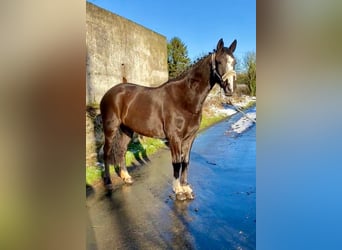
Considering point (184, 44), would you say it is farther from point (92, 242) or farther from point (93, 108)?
point (92, 242)

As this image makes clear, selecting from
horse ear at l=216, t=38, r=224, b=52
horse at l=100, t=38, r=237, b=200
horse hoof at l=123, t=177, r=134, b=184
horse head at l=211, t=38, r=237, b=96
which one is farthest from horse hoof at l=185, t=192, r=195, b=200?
horse ear at l=216, t=38, r=224, b=52

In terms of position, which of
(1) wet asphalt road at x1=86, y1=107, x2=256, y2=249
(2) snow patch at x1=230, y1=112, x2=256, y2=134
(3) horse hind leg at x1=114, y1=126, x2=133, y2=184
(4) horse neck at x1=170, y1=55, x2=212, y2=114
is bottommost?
(1) wet asphalt road at x1=86, y1=107, x2=256, y2=249

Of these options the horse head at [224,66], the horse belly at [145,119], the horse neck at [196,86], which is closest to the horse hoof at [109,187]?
the horse belly at [145,119]

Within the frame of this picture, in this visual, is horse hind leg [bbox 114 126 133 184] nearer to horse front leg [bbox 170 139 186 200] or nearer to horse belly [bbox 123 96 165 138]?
horse belly [bbox 123 96 165 138]

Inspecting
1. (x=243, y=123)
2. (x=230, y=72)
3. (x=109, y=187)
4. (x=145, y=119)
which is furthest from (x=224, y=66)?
(x=109, y=187)

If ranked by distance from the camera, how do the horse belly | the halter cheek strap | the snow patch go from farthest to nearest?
the horse belly
the halter cheek strap
the snow patch

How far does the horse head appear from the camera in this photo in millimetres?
788

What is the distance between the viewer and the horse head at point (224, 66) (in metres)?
0.79

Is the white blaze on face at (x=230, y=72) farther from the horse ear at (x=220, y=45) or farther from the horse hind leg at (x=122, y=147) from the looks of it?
the horse hind leg at (x=122, y=147)

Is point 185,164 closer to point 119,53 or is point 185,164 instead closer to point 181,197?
point 181,197

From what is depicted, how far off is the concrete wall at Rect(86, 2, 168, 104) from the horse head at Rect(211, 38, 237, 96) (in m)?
0.16

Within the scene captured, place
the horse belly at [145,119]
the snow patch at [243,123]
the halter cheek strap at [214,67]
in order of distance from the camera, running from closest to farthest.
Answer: the snow patch at [243,123]
the halter cheek strap at [214,67]
the horse belly at [145,119]

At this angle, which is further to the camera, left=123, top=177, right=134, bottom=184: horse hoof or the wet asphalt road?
left=123, top=177, right=134, bottom=184: horse hoof
